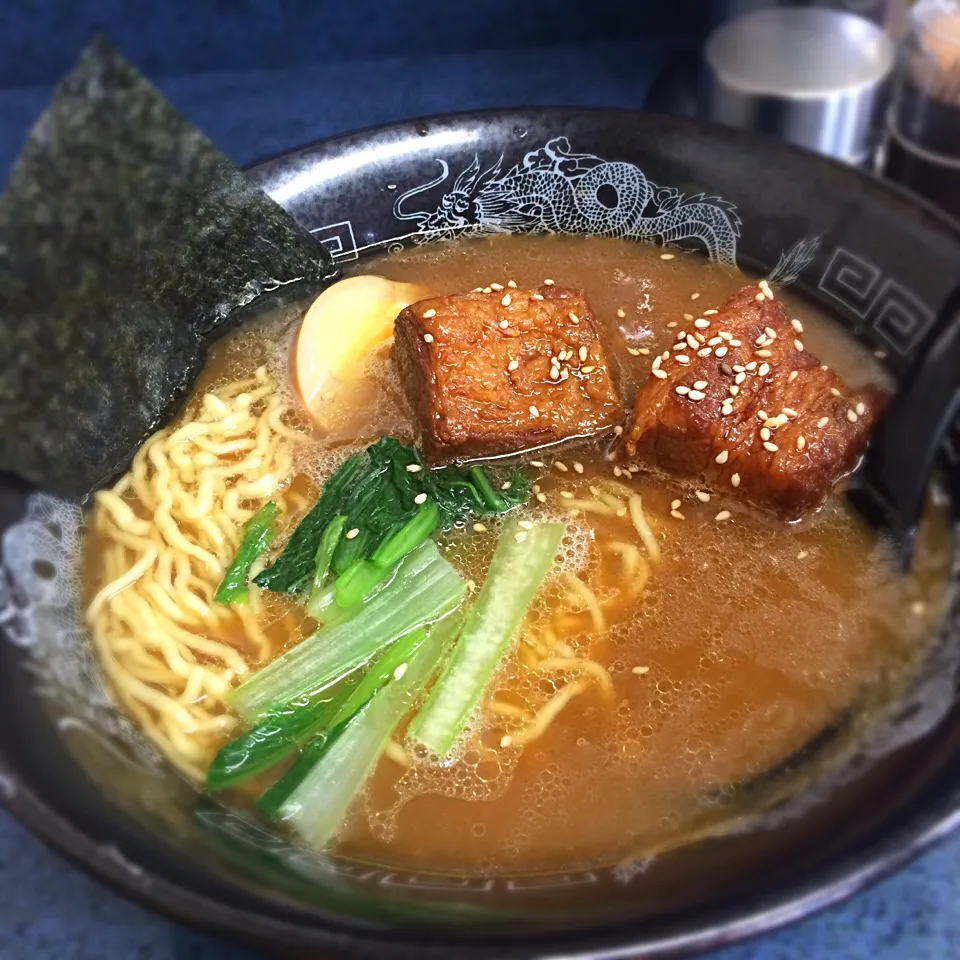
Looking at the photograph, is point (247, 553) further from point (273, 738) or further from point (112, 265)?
point (112, 265)

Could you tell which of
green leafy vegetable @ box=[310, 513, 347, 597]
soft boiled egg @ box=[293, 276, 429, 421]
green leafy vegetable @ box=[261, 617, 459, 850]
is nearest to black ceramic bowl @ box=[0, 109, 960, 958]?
green leafy vegetable @ box=[261, 617, 459, 850]

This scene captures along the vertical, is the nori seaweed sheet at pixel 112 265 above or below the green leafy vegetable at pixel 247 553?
above

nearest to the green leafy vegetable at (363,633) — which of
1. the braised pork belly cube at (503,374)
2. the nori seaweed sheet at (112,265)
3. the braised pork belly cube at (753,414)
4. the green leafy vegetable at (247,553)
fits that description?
the green leafy vegetable at (247,553)

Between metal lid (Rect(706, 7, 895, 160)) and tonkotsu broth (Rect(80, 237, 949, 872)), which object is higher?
metal lid (Rect(706, 7, 895, 160))

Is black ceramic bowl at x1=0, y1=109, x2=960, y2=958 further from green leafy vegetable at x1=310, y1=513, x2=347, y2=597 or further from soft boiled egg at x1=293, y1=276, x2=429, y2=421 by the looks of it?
green leafy vegetable at x1=310, y1=513, x2=347, y2=597

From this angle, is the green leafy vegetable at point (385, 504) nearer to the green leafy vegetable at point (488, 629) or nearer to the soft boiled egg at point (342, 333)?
the green leafy vegetable at point (488, 629)
